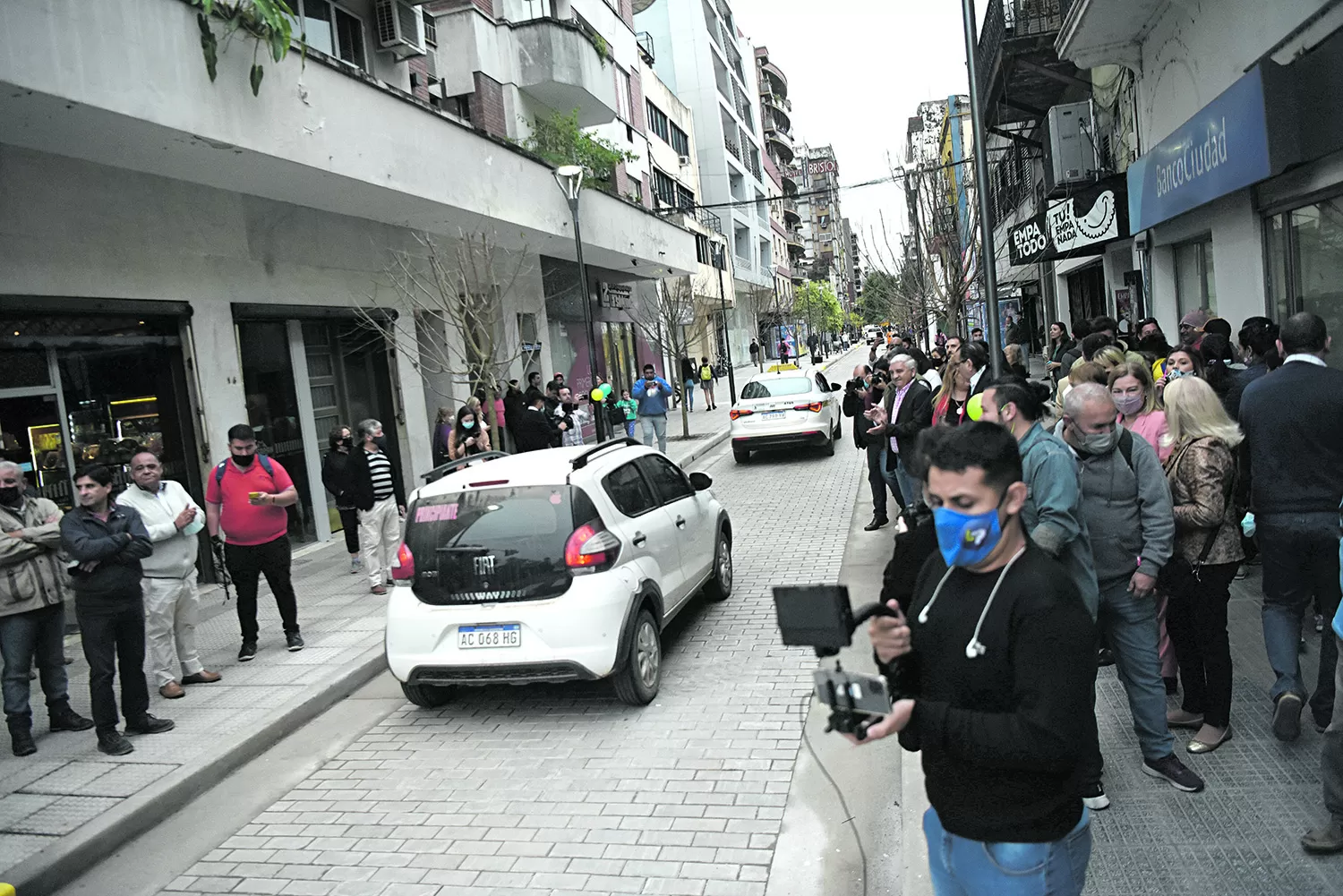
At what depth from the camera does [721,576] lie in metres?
8.30

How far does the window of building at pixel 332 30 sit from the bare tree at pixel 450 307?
2930mm

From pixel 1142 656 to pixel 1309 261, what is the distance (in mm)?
6487

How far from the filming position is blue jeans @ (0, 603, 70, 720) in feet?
18.8

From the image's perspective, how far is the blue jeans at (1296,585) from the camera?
424 cm

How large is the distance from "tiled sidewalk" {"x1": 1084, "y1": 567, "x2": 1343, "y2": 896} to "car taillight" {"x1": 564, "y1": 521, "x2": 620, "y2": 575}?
294 centimetres

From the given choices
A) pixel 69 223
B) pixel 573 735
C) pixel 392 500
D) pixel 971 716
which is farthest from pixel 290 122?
pixel 971 716

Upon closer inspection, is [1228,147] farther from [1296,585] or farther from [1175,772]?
[1175,772]

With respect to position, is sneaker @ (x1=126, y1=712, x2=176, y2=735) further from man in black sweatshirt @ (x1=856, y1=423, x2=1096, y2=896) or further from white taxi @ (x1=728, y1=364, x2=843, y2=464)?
white taxi @ (x1=728, y1=364, x2=843, y2=464)

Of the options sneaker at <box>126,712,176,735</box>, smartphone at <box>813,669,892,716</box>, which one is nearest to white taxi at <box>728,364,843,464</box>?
sneaker at <box>126,712,176,735</box>

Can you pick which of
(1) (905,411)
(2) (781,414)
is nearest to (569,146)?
(2) (781,414)

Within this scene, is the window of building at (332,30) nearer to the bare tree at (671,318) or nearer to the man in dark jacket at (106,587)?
the man in dark jacket at (106,587)

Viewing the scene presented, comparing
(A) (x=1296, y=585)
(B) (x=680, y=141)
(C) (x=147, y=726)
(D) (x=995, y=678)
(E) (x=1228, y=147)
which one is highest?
(B) (x=680, y=141)

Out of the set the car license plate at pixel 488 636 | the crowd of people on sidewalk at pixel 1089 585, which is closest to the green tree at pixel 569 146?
the car license plate at pixel 488 636

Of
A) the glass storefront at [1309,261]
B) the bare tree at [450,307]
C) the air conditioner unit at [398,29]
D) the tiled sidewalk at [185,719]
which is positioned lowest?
the tiled sidewalk at [185,719]
